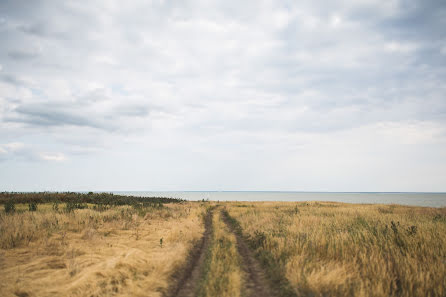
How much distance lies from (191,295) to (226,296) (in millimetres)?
1075

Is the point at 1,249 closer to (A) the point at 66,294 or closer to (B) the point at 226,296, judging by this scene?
(A) the point at 66,294

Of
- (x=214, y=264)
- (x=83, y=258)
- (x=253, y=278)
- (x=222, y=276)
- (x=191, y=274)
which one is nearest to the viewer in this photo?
(x=222, y=276)

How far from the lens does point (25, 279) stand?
21.7ft

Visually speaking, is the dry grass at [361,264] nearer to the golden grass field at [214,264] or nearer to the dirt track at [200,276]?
the golden grass field at [214,264]

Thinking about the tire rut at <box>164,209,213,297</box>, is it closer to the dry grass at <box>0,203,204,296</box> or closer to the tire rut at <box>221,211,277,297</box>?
the dry grass at <box>0,203,204,296</box>

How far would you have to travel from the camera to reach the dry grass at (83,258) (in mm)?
6363

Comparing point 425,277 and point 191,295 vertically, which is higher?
point 425,277

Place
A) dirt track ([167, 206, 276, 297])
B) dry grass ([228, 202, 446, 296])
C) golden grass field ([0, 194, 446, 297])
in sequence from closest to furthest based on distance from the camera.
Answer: dry grass ([228, 202, 446, 296]) → golden grass field ([0, 194, 446, 297]) → dirt track ([167, 206, 276, 297])

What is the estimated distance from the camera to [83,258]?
8500 mm

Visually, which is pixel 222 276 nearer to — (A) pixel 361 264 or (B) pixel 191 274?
(B) pixel 191 274

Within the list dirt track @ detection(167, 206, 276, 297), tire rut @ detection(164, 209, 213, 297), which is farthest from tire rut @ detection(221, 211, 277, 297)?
tire rut @ detection(164, 209, 213, 297)

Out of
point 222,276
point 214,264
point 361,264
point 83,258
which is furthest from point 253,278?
point 83,258

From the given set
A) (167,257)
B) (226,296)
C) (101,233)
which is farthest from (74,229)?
(226,296)

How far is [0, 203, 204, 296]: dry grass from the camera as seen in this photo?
6.36 meters
